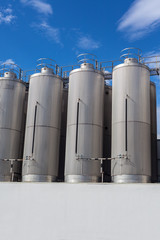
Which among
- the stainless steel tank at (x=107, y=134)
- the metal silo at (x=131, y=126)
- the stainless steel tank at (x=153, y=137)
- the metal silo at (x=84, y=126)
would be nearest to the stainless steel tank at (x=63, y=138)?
the metal silo at (x=84, y=126)

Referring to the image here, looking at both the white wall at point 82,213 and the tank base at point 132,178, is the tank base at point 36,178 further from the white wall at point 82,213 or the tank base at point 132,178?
the white wall at point 82,213

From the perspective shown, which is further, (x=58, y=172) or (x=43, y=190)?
(x=58, y=172)

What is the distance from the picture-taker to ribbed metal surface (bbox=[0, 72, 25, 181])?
19.9m

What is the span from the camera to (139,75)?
17656 mm

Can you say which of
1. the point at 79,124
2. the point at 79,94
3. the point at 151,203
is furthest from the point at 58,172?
the point at 151,203

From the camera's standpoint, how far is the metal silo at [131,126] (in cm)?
1633

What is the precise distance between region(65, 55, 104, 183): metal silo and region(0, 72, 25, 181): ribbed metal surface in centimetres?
446

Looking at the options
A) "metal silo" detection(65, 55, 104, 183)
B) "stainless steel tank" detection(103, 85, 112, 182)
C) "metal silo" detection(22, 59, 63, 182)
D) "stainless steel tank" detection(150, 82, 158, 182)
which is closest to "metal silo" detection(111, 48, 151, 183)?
"metal silo" detection(65, 55, 104, 183)

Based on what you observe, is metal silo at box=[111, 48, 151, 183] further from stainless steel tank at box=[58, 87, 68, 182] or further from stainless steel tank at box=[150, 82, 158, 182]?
stainless steel tank at box=[58, 87, 68, 182]

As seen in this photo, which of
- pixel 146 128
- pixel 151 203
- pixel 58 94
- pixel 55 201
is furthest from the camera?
pixel 58 94

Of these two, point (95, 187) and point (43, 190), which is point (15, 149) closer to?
point (43, 190)

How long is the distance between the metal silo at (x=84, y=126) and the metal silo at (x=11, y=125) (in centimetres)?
415

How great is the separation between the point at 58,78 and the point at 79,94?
2.78m

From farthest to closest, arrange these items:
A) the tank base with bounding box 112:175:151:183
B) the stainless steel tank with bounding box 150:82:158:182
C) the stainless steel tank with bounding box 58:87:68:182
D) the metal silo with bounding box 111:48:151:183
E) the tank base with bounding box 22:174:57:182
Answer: the stainless steel tank with bounding box 58:87:68:182 < the stainless steel tank with bounding box 150:82:158:182 < the tank base with bounding box 22:174:57:182 < the metal silo with bounding box 111:48:151:183 < the tank base with bounding box 112:175:151:183
